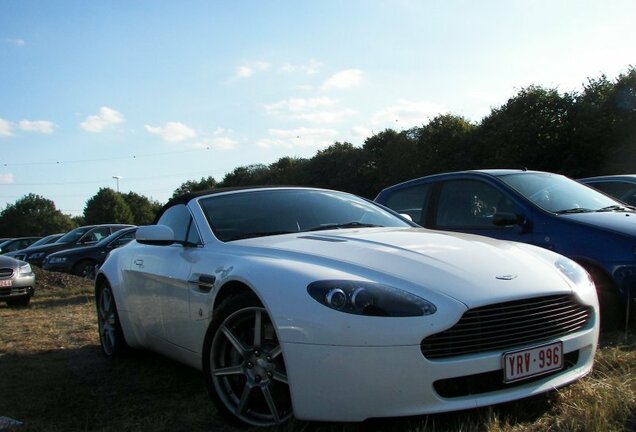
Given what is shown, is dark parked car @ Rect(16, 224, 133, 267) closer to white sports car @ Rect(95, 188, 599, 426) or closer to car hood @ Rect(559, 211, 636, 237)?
car hood @ Rect(559, 211, 636, 237)

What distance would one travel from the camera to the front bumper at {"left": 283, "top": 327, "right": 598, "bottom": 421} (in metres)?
2.53

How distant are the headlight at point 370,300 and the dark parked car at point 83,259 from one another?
12768 millimetres

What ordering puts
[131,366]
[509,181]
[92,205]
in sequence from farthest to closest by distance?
[92,205], [509,181], [131,366]

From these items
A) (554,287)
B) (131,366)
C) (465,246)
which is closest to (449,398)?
(554,287)

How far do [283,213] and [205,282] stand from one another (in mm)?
870

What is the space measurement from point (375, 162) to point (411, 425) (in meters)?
53.6

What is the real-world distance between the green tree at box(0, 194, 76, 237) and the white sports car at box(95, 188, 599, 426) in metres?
92.0

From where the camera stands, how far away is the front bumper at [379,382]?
2533 mm

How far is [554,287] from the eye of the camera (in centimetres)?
296

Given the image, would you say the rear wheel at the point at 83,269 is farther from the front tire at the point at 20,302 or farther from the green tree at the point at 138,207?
the green tree at the point at 138,207

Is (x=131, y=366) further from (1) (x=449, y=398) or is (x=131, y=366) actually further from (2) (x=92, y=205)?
(2) (x=92, y=205)

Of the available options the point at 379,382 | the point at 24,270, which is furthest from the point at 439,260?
the point at 24,270

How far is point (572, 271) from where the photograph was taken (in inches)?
131

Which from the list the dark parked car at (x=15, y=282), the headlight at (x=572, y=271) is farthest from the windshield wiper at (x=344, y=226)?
the dark parked car at (x=15, y=282)
